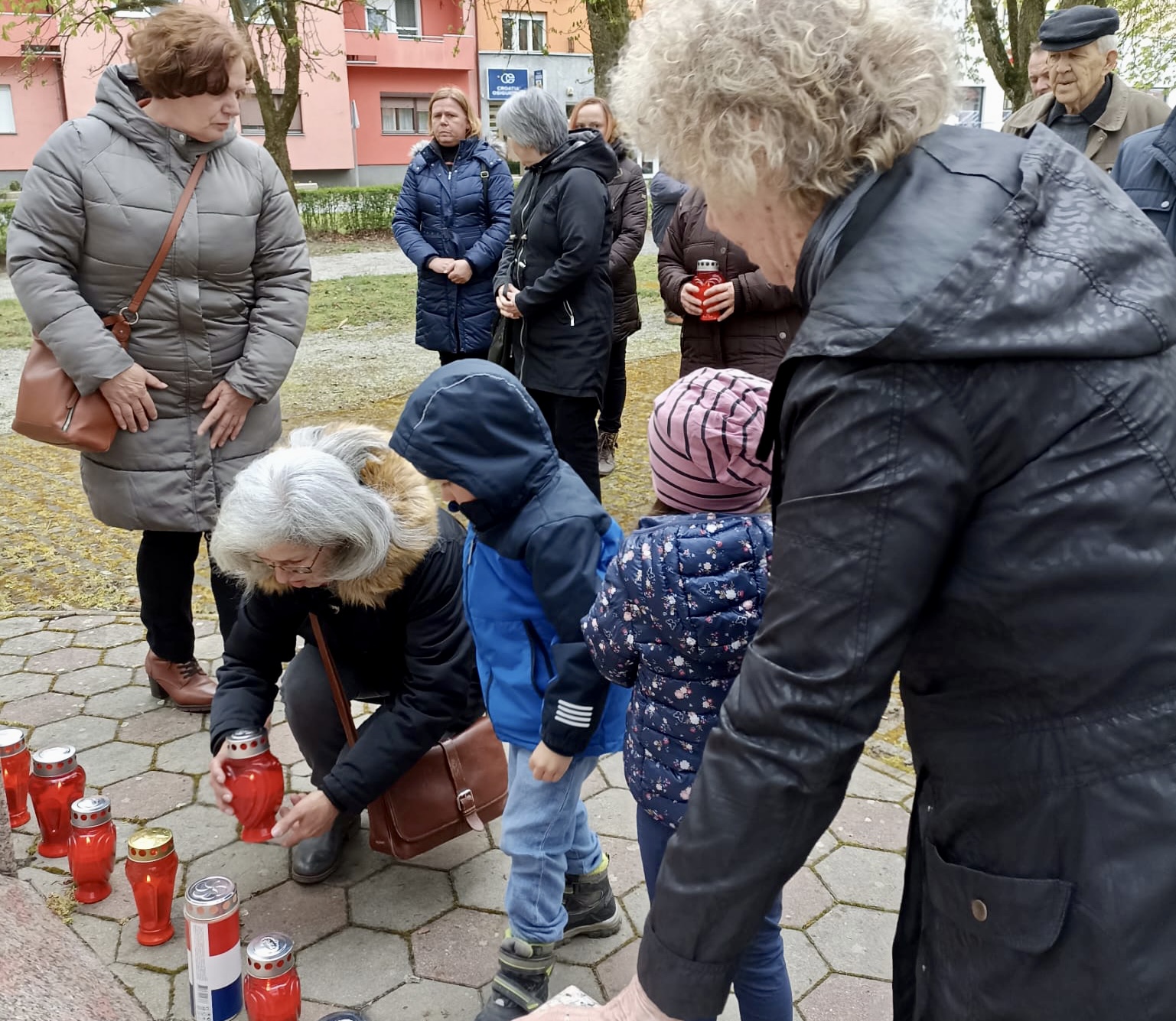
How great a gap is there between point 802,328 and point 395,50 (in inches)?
1493

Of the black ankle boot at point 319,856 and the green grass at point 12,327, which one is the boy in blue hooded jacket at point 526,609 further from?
the green grass at point 12,327

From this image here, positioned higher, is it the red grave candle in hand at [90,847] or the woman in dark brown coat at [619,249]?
the woman in dark brown coat at [619,249]

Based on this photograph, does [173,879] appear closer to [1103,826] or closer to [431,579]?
[431,579]

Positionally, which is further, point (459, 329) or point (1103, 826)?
point (459, 329)

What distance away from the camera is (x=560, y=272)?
Answer: 4.93 meters

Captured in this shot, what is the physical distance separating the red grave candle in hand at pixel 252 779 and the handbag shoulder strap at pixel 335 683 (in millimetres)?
239

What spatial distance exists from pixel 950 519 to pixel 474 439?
129cm

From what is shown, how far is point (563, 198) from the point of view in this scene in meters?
4.93

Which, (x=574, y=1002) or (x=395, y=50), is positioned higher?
(x=395, y=50)

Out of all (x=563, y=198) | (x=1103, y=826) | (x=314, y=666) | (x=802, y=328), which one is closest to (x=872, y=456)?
(x=802, y=328)

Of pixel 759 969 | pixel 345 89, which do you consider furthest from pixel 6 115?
pixel 759 969

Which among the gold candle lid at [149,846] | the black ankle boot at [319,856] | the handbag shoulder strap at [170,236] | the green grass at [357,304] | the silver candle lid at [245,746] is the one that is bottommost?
the green grass at [357,304]

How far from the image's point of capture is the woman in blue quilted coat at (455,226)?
6.18m

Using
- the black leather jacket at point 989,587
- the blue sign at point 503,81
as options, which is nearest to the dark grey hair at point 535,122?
the black leather jacket at point 989,587
